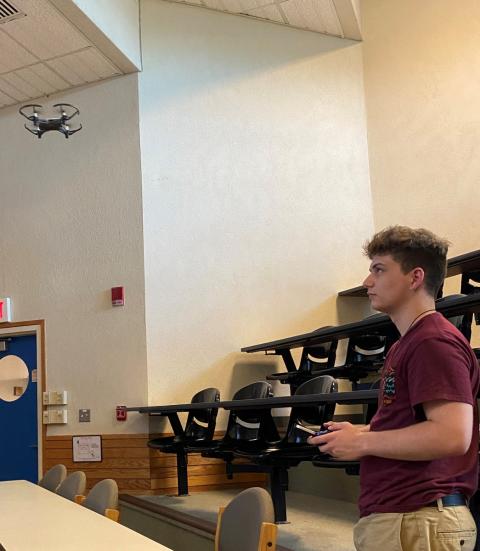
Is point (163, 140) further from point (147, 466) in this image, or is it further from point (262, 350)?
point (147, 466)

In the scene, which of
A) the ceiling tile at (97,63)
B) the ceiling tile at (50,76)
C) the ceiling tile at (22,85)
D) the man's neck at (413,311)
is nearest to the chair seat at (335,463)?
the man's neck at (413,311)

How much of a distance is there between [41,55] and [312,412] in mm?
3834

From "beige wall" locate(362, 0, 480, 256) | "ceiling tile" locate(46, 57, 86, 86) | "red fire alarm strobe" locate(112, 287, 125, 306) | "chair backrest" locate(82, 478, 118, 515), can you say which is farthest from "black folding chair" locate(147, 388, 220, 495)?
"ceiling tile" locate(46, 57, 86, 86)

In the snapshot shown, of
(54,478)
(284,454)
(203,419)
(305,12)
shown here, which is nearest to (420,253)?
(284,454)

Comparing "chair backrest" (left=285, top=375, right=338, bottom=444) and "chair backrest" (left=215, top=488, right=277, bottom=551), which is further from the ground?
"chair backrest" (left=285, top=375, right=338, bottom=444)

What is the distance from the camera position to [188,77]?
20.7 ft

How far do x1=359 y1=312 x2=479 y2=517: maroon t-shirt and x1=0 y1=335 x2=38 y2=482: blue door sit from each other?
5356mm

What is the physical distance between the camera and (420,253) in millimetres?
1447

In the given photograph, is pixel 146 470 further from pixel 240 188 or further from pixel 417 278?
pixel 417 278

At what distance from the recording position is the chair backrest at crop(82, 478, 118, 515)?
317 cm

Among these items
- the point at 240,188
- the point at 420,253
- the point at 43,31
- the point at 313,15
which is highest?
the point at 313,15

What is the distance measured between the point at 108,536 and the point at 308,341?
3.10 meters

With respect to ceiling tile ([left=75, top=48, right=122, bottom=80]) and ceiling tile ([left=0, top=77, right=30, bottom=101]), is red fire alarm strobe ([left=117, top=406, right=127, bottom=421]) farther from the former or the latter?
ceiling tile ([left=0, top=77, right=30, bottom=101])

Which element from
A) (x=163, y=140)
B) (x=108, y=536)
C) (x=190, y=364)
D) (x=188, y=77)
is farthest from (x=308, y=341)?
(x=108, y=536)
